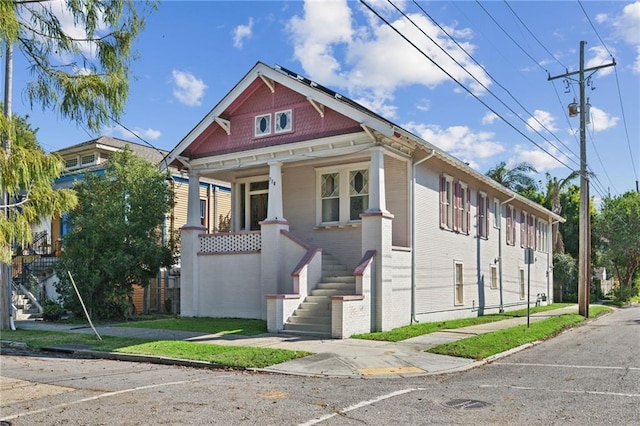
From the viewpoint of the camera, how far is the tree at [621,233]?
39812mm

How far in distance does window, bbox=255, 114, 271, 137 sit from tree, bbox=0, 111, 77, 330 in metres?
11.8

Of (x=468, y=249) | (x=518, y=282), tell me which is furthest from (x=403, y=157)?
(x=518, y=282)

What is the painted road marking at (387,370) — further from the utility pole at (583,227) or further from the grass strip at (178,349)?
the utility pole at (583,227)

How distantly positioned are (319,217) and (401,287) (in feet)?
12.7

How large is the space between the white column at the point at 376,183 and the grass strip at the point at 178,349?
5.29 m

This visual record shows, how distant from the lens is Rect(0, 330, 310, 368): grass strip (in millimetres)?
10984

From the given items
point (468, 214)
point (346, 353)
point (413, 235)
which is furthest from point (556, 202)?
point (346, 353)

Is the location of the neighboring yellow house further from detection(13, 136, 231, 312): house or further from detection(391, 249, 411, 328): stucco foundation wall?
detection(391, 249, 411, 328): stucco foundation wall

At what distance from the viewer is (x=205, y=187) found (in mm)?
27781

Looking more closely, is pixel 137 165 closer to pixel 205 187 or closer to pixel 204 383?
pixel 205 187

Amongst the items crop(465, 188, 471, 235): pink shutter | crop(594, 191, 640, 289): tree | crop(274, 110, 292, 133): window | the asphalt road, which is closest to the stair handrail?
the asphalt road

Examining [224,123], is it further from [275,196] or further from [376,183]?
[376,183]

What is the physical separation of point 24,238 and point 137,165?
1525 cm

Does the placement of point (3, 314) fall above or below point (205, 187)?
below
